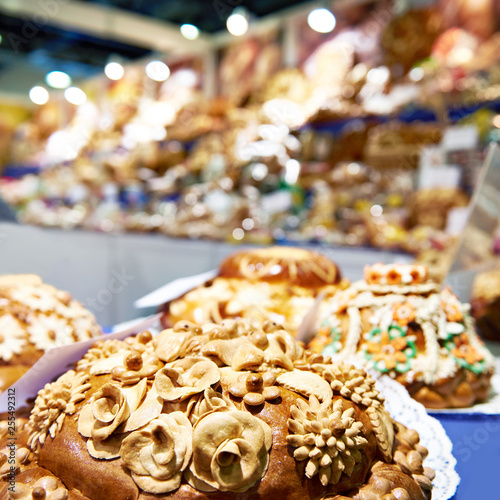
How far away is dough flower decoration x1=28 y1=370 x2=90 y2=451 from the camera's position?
0.63 metres

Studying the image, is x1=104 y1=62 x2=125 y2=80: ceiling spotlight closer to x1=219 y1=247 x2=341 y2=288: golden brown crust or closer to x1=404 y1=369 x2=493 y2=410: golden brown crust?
x1=219 y1=247 x2=341 y2=288: golden brown crust

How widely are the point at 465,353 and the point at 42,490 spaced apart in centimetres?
76

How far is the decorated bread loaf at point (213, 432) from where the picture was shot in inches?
20.8

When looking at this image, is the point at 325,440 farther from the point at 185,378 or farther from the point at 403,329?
the point at 403,329

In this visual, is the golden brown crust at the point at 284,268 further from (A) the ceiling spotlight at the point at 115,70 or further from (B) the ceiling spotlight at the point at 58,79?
(B) the ceiling spotlight at the point at 58,79

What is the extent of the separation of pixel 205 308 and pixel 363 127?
9.38 feet

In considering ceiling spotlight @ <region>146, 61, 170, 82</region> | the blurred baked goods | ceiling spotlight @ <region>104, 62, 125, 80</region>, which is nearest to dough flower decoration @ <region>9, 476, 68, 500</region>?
the blurred baked goods

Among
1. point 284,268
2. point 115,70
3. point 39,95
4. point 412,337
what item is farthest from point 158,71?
point 412,337

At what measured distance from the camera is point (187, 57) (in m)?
5.88

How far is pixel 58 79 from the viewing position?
301 inches

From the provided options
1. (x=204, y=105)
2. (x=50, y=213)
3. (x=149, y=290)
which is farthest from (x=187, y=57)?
(x=149, y=290)

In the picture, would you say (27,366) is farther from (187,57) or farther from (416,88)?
(187,57)

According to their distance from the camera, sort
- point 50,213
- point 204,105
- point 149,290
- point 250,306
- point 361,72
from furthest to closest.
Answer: point 204,105
point 50,213
point 361,72
point 149,290
point 250,306

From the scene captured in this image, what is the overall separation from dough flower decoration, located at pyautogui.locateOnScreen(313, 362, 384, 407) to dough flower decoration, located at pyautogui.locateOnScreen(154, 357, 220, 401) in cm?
15
